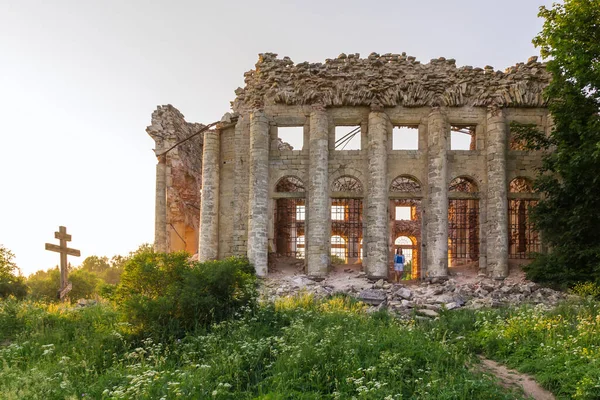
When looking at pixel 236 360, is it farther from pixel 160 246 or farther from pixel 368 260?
pixel 160 246

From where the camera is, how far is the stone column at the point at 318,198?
58.4 feet

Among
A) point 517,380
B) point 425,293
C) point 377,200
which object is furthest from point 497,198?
point 517,380

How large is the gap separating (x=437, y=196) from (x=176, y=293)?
11.7 meters

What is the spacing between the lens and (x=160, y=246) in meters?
21.0

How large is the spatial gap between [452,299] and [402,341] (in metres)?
6.14

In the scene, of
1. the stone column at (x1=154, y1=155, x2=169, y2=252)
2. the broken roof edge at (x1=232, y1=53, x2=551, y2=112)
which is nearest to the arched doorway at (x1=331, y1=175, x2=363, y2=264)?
the broken roof edge at (x1=232, y1=53, x2=551, y2=112)

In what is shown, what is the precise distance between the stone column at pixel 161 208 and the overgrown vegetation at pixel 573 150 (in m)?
15.5

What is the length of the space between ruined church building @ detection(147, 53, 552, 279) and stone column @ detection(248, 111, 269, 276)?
4 centimetres

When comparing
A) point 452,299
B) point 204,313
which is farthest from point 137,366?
point 452,299

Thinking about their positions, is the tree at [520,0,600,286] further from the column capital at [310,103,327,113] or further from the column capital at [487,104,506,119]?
the column capital at [310,103,327,113]

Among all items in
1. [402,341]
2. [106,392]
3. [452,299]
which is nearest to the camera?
[106,392]

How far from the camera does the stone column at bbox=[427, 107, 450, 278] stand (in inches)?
688

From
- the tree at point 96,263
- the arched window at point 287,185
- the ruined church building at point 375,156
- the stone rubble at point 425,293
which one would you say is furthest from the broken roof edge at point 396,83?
the tree at point 96,263

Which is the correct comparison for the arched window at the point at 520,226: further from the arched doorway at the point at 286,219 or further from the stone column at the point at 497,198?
the arched doorway at the point at 286,219
